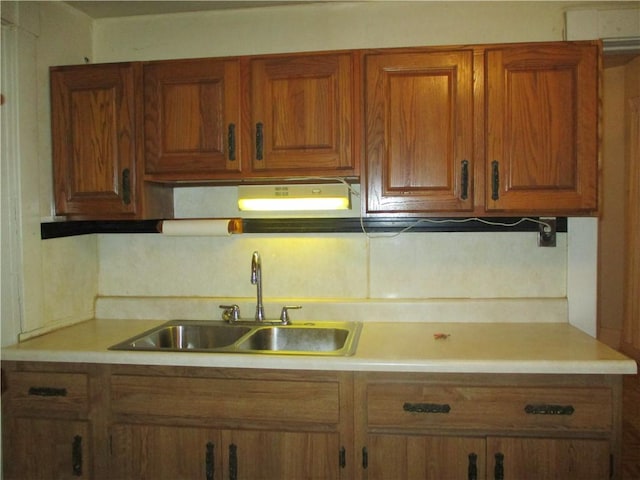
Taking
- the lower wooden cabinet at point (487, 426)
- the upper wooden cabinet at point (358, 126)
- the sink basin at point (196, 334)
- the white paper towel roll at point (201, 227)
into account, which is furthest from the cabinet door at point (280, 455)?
the upper wooden cabinet at point (358, 126)

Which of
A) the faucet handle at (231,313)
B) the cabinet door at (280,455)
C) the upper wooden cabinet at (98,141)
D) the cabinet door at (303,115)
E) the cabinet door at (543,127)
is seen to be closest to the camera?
the cabinet door at (280,455)

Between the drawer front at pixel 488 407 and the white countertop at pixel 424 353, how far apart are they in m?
0.08

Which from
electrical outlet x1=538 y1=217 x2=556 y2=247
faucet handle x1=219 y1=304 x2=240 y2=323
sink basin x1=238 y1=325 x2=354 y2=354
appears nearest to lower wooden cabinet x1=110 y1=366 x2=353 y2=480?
sink basin x1=238 y1=325 x2=354 y2=354

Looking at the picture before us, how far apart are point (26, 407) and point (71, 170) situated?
40.0 inches

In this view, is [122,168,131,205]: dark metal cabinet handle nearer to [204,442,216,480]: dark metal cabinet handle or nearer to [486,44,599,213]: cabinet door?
[204,442,216,480]: dark metal cabinet handle

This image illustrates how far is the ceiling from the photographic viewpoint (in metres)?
2.27

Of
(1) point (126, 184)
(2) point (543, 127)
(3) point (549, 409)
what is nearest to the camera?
(3) point (549, 409)

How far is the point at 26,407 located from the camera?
6.31 feet

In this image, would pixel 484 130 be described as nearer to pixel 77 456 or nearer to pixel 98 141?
pixel 98 141

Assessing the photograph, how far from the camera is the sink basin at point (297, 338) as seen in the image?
2188mm

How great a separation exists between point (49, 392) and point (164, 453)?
527 mm

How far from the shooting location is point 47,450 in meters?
1.91

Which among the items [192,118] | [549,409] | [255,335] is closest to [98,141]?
[192,118]

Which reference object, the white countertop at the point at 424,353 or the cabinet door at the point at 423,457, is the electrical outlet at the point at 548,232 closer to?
the white countertop at the point at 424,353
